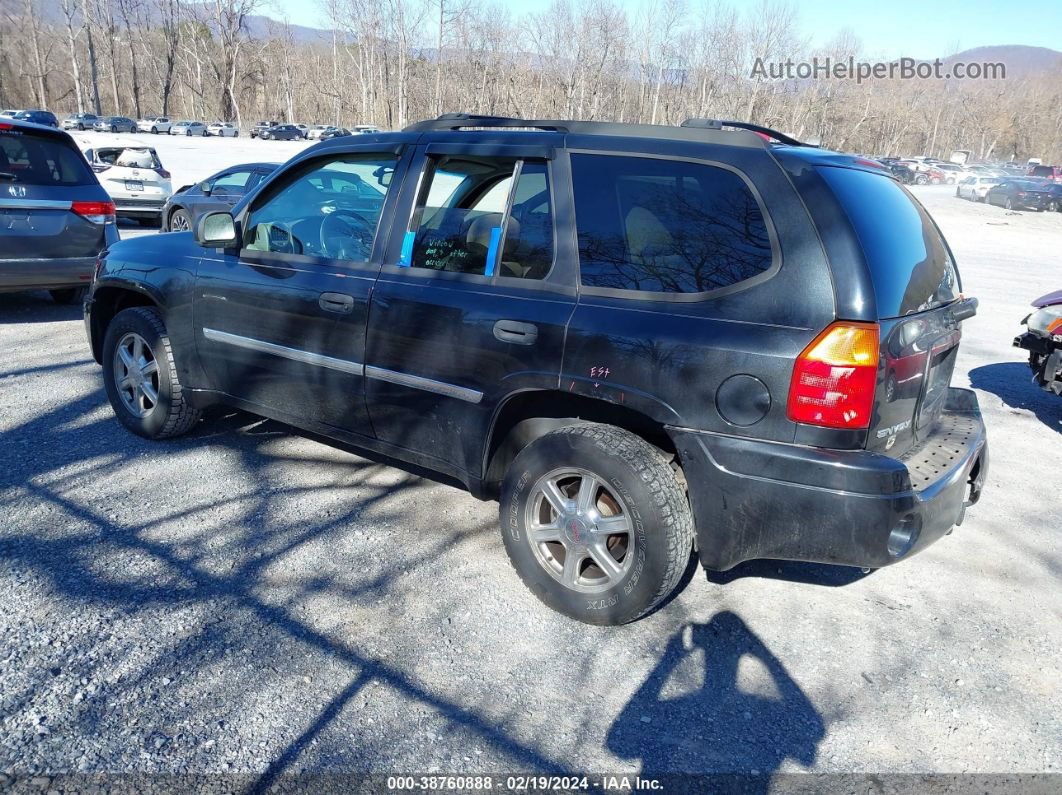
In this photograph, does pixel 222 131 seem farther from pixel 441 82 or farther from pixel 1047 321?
pixel 1047 321

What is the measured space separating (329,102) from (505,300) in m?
105

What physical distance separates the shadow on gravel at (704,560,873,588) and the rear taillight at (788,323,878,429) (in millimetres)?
1231

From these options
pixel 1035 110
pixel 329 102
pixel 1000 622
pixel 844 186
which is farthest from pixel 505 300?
pixel 1035 110

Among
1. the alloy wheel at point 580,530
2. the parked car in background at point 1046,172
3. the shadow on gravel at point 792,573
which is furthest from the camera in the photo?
the parked car in background at point 1046,172

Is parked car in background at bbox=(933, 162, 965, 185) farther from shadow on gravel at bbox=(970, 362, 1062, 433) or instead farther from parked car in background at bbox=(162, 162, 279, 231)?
shadow on gravel at bbox=(970, 362, 1062, 433)

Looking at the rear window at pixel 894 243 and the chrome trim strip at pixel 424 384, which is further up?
the rear window at pixel 894 243

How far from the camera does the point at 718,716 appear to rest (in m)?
2.71

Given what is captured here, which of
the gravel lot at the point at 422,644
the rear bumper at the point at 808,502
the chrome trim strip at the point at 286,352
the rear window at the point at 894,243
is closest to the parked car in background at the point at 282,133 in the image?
the chrome trim strip at the point at 286,352

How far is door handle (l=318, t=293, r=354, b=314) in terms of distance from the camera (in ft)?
12.2

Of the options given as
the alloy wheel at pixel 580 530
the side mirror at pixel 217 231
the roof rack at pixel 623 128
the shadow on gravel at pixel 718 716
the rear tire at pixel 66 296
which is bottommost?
the shadow on gravel at pixel 718 716

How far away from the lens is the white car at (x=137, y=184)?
1477 cm

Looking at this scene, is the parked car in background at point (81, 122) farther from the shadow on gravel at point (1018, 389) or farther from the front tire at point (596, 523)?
the front tire at point (596, 523)

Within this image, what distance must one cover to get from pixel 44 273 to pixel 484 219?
220 inches

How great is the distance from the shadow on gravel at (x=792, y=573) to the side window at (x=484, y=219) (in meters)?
1.66
